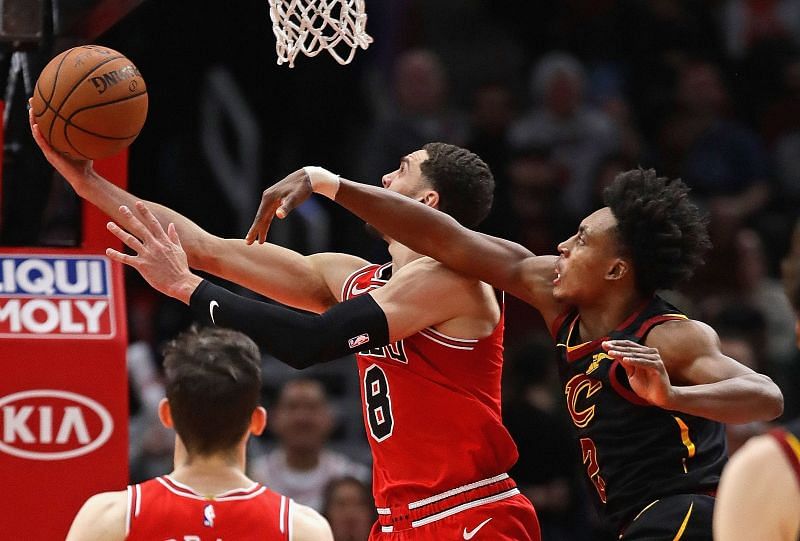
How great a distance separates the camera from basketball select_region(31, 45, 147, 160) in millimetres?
5004

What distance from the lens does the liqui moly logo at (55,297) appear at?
5211 mm

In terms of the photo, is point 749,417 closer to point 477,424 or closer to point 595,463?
point 595,463

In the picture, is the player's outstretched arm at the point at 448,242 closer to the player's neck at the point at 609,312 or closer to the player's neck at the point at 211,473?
the player's neck at the point at 609,312

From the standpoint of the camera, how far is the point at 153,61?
10.8 m

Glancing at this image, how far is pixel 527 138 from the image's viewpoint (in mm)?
10859

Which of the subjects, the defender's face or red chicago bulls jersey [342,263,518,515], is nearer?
red chicago bulls jersey [342,263,518,515]

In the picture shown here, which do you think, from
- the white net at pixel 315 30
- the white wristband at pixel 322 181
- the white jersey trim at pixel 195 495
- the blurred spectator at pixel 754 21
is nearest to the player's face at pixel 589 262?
the white wristband at pixel 322 181

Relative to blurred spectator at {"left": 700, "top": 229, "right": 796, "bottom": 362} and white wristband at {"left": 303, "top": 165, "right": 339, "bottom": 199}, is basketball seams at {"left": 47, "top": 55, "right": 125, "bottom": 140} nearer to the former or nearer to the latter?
white wristband at {"left": 303, "top": 165, "right": 339, "bottom": 199}

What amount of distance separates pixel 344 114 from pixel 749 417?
688 centimetres

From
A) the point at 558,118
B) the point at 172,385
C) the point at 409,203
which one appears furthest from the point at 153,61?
the point at 172,385

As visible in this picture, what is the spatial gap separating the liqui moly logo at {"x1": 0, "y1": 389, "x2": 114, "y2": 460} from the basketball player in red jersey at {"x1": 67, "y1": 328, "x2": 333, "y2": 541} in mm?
773

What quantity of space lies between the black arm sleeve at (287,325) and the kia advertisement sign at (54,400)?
0.60 metres

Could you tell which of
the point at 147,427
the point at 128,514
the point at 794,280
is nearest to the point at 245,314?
the point at 128,514

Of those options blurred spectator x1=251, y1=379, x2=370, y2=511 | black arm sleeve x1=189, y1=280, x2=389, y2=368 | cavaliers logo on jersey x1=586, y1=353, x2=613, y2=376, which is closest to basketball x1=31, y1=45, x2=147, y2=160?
black arm sleeve x1=189, y1=280, x2=389, y2=368
